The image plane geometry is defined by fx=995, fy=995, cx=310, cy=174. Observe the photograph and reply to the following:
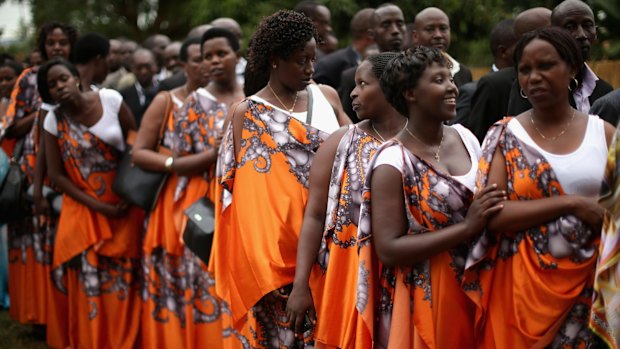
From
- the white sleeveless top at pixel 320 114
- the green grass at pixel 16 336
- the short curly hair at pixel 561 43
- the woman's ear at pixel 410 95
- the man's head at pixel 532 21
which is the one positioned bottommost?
the green grass at pixel 16 336

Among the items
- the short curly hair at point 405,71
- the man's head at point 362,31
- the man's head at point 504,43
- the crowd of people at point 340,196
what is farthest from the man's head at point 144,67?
the short curly hair at point 405,71

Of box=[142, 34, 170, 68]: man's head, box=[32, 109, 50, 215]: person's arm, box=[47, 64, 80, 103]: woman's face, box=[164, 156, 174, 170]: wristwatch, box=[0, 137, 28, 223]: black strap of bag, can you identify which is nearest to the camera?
box=[164, 156, 174, 170]: wristwatch

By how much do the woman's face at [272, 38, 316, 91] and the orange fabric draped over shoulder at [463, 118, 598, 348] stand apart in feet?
4.87

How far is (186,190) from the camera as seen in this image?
7219 mm

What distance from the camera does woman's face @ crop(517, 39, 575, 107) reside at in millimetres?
4051

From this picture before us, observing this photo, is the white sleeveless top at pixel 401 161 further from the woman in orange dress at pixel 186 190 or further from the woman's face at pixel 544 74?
the woman in orange dress at pixel 186 190

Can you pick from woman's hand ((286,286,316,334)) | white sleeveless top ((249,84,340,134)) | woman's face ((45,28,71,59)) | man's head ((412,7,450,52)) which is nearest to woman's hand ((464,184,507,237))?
woman's hand ((286,286,316,334))

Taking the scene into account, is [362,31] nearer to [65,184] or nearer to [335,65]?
[335,65]

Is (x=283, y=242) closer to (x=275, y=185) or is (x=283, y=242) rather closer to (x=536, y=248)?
(x=275, y=185)

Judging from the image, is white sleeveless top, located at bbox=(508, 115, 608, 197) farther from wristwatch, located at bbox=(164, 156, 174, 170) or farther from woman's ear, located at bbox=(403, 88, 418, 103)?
wristwatch, located at bbox=(164, 156, 174, 170)

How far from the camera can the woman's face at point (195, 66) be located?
24.6 ft

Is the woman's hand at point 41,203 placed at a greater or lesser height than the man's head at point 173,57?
lesser

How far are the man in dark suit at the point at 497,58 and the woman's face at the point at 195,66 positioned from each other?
1874 millimetres

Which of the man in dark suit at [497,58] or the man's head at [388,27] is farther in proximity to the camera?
the man's head at [388,27]
